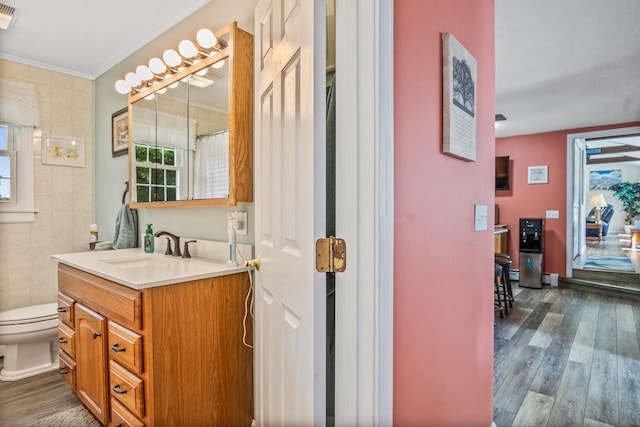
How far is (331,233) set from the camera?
1.19 metres

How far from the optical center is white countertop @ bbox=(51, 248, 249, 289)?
4.59 ft

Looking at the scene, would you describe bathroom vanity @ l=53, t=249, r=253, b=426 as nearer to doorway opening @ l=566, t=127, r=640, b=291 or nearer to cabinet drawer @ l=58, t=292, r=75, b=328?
cabinet drawer @ l=58, t=292, r=75, b=328

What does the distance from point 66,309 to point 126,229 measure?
2.67 ft

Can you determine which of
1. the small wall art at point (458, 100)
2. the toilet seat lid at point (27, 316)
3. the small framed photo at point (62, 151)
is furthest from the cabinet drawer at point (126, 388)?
the small framed photo at point (62, 151)

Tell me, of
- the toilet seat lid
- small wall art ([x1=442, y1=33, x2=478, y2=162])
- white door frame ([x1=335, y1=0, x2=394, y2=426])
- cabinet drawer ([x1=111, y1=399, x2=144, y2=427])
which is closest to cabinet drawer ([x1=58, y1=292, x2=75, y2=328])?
the toilet seat lid

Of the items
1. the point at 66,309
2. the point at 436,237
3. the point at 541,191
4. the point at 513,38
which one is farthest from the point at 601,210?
the point at 66,309

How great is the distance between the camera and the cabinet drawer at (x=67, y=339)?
189 centimetres

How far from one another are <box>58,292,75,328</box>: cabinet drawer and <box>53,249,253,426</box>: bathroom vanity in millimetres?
82

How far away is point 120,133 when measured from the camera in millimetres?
2795

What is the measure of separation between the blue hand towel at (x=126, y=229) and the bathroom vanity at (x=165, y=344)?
2.64 feet

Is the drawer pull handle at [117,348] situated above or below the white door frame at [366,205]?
below

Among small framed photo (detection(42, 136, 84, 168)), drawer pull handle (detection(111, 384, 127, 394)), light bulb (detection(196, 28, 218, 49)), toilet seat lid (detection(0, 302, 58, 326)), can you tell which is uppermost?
light bulb (detection(196, 28, 218, 49))

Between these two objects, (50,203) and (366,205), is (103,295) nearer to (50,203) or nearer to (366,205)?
(366,205)

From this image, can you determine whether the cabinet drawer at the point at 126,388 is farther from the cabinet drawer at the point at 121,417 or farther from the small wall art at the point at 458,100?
the small wall art at the point at 458,100
